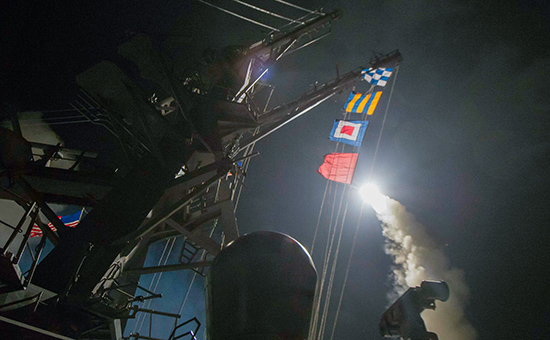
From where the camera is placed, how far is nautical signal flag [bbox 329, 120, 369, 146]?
15.5m

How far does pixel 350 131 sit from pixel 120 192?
42.6 feet

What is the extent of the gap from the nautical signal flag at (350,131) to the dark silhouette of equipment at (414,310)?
9.22 meters

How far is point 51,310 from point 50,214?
8.46ft

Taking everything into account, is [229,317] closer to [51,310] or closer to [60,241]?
[51,310]

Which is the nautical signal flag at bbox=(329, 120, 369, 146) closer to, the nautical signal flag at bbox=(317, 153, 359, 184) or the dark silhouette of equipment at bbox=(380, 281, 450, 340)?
the nautical signal flag at bbox=(317, 153, 359, 184)

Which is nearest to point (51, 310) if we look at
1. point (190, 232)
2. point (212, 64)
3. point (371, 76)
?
point (190, 232)

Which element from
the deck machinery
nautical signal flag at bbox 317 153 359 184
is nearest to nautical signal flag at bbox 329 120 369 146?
nautical signal flag at bbox 317 153 359 184

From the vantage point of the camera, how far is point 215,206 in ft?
29.5

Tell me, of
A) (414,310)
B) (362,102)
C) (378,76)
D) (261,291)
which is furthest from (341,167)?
(261,291)

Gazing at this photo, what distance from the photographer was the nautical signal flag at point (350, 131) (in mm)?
15508

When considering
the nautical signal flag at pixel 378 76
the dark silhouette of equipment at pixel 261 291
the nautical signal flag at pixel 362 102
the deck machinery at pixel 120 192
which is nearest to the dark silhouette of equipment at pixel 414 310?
the dark silhouette of equipment at pixel 261 291

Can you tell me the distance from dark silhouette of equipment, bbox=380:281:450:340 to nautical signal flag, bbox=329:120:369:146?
9.22 m

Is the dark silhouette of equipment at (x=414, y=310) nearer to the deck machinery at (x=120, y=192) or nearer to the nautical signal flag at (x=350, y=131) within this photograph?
the deck machinery at (x=120, y=192)

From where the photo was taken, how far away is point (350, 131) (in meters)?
15.9
